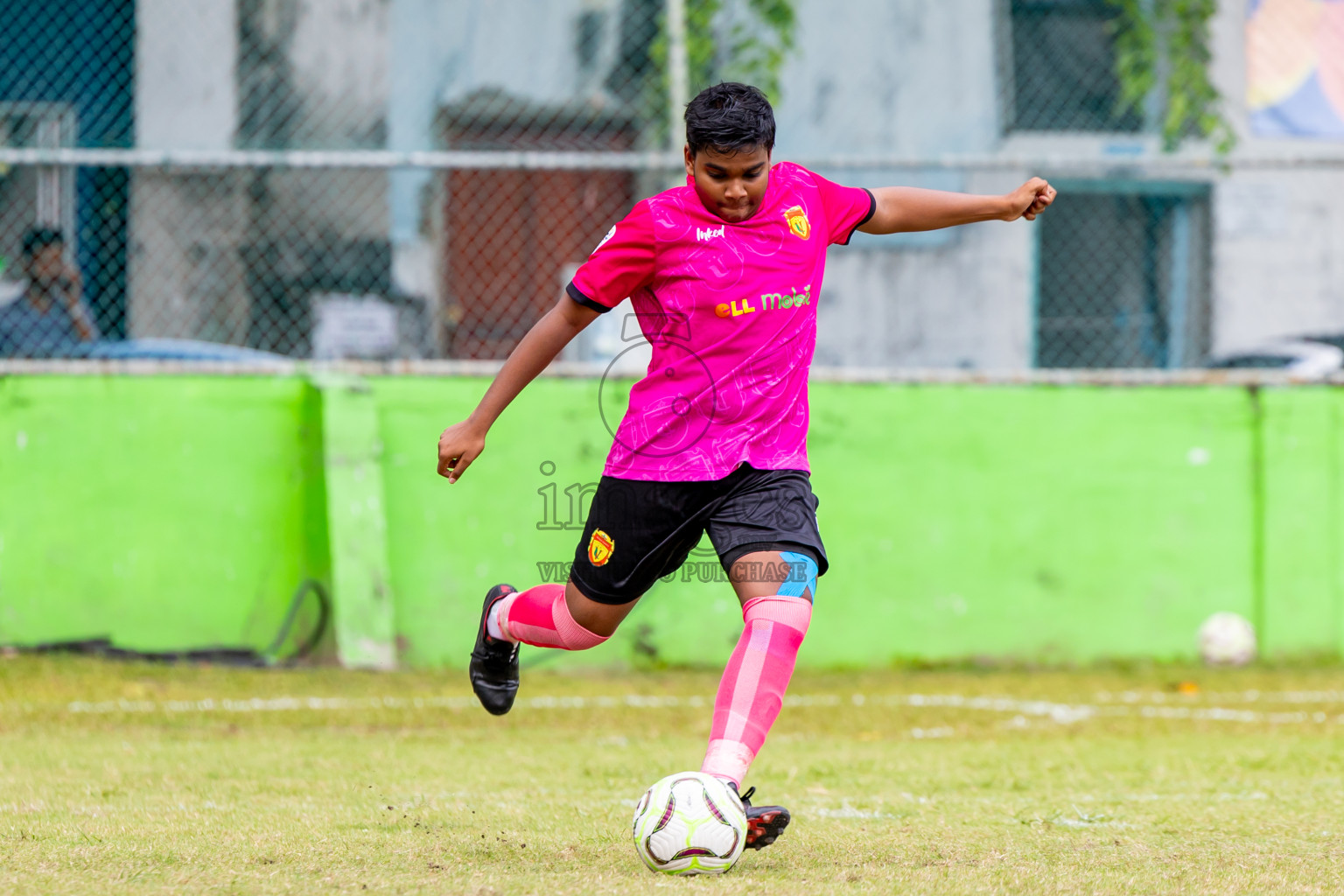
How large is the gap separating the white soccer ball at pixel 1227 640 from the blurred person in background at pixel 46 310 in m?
5.69

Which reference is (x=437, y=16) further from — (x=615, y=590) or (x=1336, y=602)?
(x=615, y=590)

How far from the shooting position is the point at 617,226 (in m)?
3.29

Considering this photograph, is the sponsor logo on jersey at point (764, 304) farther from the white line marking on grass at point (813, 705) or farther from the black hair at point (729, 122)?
the white line marking on grass at point (813, 705)

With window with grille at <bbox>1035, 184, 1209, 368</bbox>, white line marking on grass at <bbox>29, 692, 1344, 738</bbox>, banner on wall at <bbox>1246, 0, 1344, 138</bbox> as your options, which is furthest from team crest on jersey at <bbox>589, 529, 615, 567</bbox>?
banner on wall at <bbox>1246, 0, 1344, 138</bbox>

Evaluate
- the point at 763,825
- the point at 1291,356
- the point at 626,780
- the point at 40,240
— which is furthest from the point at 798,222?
the point at 1291,356

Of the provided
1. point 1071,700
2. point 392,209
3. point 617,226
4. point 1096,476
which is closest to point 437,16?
point 392,209

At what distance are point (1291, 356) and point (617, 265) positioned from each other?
683cm

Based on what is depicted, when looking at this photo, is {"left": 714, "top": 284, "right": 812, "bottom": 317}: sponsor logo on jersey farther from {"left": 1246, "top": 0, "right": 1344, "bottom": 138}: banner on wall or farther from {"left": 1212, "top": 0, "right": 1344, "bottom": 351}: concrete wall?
{"left": 1212, "top": 0, "right": 1344, "bottom": 351}: concrete wall

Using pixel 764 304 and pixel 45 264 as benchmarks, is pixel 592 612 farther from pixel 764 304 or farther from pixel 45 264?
pixel 45 264

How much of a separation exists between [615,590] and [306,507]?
3648mm

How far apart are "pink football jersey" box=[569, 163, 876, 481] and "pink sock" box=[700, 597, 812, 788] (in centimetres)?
35

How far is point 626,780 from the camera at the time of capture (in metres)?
4.40

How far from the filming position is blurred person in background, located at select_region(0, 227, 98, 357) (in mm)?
7082

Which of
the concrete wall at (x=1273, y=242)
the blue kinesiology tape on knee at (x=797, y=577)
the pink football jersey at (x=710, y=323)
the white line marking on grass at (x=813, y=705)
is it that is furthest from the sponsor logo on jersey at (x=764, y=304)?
the concrete wall at (x=1273, y=242)
